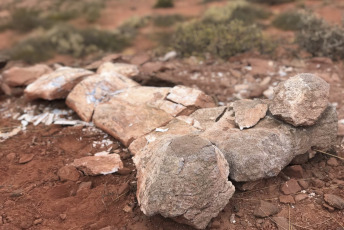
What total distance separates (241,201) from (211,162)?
0.65 meters

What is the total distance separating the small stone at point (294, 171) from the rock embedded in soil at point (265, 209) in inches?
17.9

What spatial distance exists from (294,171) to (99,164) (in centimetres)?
194

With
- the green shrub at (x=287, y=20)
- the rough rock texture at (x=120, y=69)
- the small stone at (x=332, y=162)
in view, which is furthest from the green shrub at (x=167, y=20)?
the small stone at (x=332, y=162)

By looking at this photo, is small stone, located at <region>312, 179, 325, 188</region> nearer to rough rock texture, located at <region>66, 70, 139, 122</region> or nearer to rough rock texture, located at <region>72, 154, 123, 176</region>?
rough rock texture, located at <region>72, 154, 123, 176</region>

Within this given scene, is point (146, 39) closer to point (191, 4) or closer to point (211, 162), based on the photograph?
→ point (191, 4)

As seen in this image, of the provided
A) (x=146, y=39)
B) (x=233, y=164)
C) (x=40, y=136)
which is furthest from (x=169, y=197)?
(x=146, y=39)

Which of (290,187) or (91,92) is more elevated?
(91,92)

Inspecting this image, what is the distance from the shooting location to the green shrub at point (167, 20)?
9.97m

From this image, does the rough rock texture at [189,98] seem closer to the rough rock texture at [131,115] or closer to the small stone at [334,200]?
the rough rock texture at [131,115]

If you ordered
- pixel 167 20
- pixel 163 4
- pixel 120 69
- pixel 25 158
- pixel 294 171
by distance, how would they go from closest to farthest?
pixel 294 171 → pixel 25 158 → pixel 120 69 → pixel 167 20 → pixel 163 4

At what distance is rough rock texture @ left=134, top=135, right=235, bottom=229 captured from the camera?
2.32m

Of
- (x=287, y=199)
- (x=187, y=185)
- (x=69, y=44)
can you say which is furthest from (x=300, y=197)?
(x=69, y=44)

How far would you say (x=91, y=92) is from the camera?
4.23 meters

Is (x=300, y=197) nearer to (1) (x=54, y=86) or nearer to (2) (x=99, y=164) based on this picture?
(2) (x=99, y=164)
